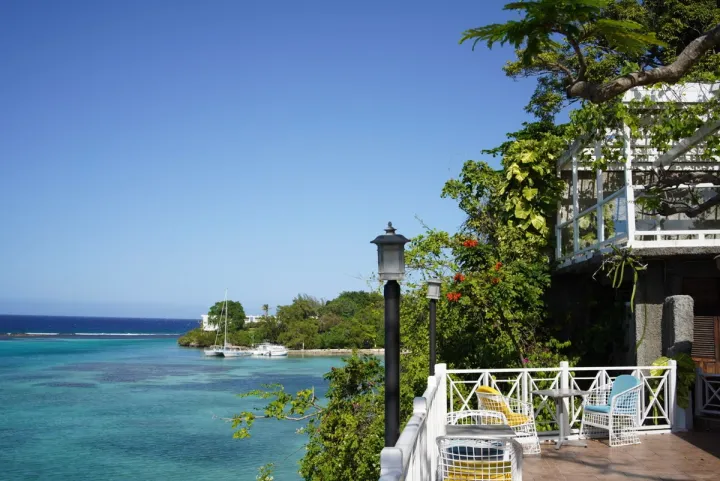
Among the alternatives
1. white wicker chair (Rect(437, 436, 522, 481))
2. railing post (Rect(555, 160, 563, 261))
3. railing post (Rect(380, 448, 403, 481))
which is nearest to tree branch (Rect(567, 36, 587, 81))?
white wicker chair (Rect(437, 436, 522, 481))

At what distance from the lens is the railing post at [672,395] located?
28.8ft

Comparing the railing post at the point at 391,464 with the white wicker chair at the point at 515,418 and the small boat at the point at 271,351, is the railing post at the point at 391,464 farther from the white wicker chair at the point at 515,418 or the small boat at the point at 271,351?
the small boat at the point at 271,351

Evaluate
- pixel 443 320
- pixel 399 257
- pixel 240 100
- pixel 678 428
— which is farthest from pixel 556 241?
pixel 240 100

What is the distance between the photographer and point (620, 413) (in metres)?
8.03

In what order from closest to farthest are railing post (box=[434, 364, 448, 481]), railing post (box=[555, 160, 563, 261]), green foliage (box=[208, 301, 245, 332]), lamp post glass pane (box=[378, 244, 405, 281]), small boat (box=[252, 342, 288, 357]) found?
lamp post glass pane (box=[378, 244, 405, 281])
railing post (box=[434, 364, 448, 481])
railing post (box=[555, 160, 563, 261])
small boat (box=[252, 342, 288, 357])
green foliage (box=[208, 301, 245, 332])

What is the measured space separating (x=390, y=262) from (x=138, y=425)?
125 ft

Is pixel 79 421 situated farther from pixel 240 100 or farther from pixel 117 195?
pixel 240 100

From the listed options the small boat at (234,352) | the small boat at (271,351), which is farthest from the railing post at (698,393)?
the small boat at (234,352)

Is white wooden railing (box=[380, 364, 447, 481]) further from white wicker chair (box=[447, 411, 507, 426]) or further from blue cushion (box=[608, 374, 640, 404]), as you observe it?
blue cushion (box=[608, 374, 640, 404])

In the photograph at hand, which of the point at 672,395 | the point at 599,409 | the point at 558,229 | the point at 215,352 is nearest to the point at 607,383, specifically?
the point at 672,395

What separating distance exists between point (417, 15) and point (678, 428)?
9.97 metres

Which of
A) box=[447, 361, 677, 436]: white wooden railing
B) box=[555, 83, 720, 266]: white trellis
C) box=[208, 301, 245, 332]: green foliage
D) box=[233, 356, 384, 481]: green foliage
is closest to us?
box=[447, 361, 677, 436]: white wooden railing

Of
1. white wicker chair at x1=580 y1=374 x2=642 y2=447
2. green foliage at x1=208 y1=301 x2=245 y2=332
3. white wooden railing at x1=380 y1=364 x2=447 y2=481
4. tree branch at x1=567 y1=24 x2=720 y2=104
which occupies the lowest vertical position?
green foliage at x1=208 y1=301 x2=245 y2=332

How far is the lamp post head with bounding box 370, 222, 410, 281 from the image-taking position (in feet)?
15.2
